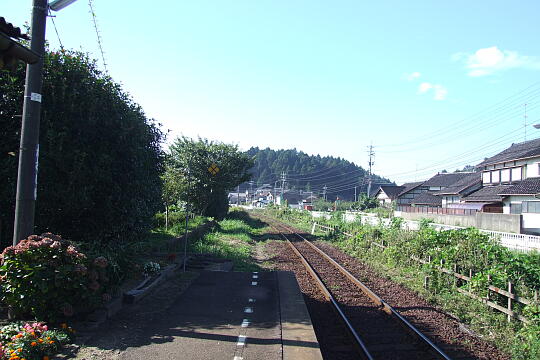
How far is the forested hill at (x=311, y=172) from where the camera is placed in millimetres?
130375

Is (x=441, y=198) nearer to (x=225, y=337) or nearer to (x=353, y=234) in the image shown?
(x=353, y=234)

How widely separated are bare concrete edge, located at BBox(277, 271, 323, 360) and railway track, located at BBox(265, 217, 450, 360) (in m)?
0.96

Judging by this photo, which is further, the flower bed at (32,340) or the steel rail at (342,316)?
the steel rail at (342,316)

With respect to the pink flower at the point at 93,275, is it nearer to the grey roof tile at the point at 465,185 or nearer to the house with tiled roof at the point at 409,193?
the grey roof tile at the point at 465,185

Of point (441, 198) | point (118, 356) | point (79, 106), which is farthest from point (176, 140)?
point (441, 198)

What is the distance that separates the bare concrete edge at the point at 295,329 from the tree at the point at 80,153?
3.76 m

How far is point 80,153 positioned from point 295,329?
4898 mm

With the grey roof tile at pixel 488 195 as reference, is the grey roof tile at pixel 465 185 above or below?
above

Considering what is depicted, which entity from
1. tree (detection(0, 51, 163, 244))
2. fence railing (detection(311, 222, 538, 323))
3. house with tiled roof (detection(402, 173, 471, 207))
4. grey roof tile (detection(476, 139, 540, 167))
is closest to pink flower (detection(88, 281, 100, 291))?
tree (detection(0, 51, 163, 244))

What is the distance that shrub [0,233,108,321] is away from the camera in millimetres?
5004

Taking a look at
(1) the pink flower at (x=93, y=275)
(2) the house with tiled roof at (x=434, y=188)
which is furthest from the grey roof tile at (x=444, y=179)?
(1) the pink flower at (x=93, y=275)

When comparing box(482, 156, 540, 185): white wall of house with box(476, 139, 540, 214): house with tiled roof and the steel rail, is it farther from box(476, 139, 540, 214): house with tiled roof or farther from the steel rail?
the steel rail

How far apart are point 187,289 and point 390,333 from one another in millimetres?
4023

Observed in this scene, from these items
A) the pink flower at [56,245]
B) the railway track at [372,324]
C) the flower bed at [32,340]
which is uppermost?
the pink flower at [56,245]
